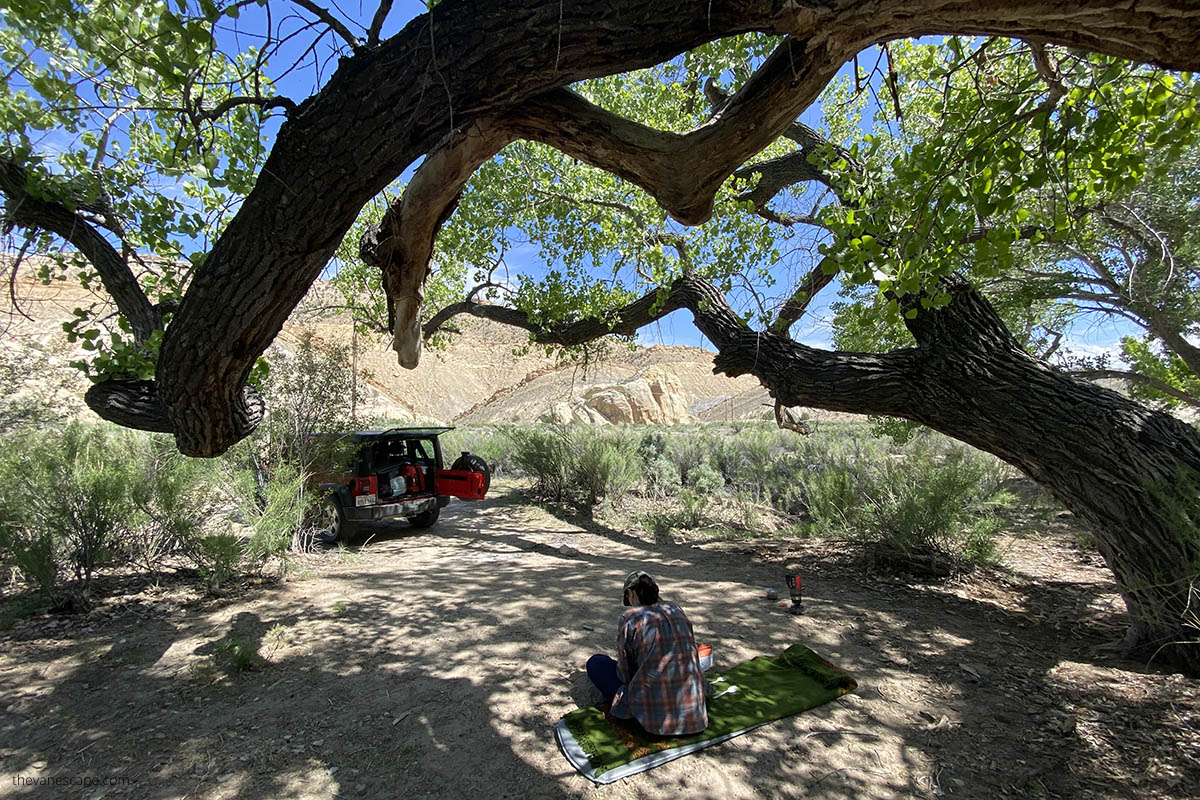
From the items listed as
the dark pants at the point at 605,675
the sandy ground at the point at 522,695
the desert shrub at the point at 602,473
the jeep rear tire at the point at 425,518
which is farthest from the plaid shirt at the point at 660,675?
the desert shrub at the point at 602,473

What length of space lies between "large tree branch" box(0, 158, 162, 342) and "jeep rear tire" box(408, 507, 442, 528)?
224 inches

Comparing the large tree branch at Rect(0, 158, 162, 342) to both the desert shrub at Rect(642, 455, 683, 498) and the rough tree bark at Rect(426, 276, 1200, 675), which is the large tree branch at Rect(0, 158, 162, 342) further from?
the desert shrub at Rect(642, 455, 683, 498)

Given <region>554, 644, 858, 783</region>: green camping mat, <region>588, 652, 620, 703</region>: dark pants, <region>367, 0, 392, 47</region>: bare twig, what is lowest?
<region>554, 644, 858, 783</region>: green camping mat

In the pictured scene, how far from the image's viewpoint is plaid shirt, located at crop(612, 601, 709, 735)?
2955mm

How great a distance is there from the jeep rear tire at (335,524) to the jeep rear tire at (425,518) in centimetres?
130

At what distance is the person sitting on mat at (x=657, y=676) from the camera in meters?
2.96

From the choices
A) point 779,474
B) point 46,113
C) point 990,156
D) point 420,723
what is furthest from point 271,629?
point 779,474

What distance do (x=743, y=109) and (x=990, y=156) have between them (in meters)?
1.23

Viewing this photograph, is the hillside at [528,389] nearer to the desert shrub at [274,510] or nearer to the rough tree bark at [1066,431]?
the desert shrub at [274,510]

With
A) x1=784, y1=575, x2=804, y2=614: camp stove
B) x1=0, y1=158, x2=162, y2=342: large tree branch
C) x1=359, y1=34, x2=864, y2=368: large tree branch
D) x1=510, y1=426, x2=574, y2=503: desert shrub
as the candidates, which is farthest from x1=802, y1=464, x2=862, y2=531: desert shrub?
x1=0, y1=158, x2=162, y2=342: large tree branch

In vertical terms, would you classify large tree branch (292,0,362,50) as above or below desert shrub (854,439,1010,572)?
above

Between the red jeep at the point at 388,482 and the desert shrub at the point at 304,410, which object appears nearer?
the desert shrub at the point at 304,410

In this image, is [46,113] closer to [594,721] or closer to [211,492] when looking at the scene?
[594,721]

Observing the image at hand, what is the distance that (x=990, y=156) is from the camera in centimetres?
248
